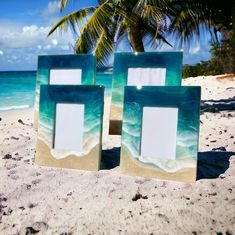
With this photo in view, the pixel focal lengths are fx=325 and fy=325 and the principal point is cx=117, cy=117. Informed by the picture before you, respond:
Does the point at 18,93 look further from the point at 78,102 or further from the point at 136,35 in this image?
the point at 78,102

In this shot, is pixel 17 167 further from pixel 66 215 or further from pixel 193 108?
pixel 193 108

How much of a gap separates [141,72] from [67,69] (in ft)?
3.29

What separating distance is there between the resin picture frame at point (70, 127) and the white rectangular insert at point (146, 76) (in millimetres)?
1311

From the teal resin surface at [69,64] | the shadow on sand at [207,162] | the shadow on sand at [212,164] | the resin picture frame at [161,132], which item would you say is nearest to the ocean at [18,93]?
the teal resin surface at [69,64]

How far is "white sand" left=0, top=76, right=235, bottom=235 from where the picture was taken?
2.05m

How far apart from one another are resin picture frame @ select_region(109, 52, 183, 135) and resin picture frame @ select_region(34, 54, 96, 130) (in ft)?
1.12

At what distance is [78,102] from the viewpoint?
305 centimetres

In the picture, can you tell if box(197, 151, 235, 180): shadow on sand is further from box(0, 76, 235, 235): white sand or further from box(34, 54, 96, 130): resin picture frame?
box(34, 54, 96, 130): resin picture frame

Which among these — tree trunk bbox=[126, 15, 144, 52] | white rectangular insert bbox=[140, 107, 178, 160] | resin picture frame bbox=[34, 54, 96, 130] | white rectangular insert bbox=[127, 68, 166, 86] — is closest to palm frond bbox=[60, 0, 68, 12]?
tree trunk bbox=[126, 15, 144, 52]

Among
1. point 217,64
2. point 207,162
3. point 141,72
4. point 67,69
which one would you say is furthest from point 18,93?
point 207,162

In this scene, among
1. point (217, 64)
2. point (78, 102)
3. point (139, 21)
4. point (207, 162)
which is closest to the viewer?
point (78, 102)

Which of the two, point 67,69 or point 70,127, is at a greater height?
point 67,69

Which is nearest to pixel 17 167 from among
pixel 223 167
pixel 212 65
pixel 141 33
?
pixel 223 167

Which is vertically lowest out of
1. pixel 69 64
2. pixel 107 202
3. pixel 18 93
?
pixel 107 202
